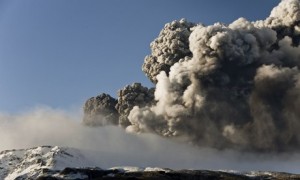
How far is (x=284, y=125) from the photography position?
18175 cm

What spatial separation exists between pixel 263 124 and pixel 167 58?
37194mm

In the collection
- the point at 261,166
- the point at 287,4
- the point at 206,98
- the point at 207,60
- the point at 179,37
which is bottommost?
the point at 261,166

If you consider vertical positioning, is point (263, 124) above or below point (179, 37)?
below

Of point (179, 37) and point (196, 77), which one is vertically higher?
point (179, 37)

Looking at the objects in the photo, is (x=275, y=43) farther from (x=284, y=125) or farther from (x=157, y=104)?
(x=157, y=104)

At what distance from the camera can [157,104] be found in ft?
600

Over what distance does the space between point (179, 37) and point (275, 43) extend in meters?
32.5

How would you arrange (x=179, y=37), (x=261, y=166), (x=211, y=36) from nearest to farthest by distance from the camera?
(x=211, y=36)
(x=179, y=37)
(x=261, y=166)

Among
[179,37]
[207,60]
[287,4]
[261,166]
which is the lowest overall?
[261,166]

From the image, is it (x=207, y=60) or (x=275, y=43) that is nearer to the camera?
(x=207, y=60)

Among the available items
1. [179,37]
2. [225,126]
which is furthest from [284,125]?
[179,37]

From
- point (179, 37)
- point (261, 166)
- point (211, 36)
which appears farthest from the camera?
point (261, 166)

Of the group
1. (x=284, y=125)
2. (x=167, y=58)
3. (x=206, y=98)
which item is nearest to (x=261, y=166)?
(x=284, y=125)

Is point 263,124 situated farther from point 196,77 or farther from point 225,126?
point 196,77
